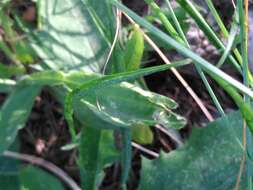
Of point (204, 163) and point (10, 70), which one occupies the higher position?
point (10, 70)

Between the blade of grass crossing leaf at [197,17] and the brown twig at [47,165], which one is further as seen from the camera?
the brown twig at [47,165]

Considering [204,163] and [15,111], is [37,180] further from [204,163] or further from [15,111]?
[204,163]

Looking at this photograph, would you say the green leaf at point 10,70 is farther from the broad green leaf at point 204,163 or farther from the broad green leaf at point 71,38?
the broad green leaf at point 204,163

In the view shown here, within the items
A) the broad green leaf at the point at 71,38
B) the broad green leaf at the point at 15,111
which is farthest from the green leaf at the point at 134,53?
the broad green leaf at the point at 15,111

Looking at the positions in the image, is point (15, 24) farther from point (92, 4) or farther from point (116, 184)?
point (116, 184)

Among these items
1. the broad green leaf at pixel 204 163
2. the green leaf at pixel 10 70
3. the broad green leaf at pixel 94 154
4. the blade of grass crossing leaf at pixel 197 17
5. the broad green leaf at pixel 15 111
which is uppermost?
the blade of grass crossing leaf at pixel 197 17

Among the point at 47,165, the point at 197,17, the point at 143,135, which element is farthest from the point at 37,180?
the point at 197,17
